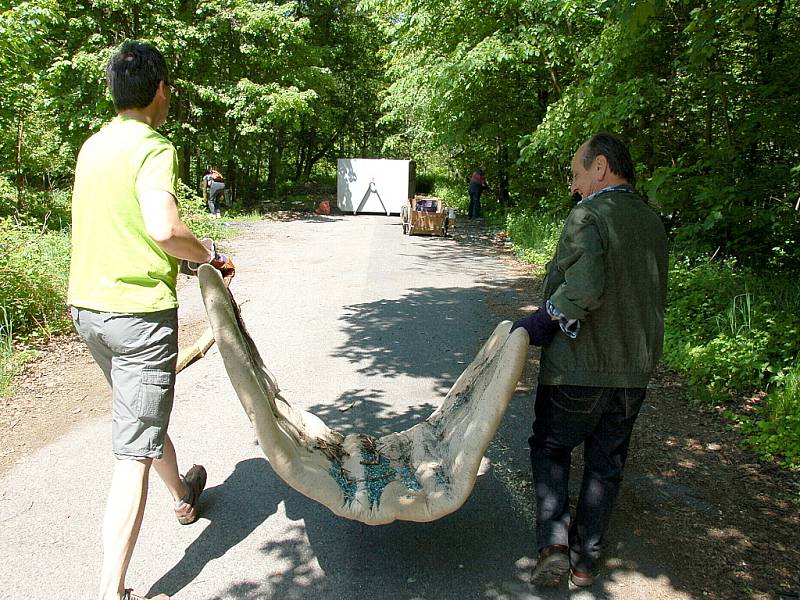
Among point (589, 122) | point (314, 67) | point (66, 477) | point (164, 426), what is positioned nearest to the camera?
point (164, 426)

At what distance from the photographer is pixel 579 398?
2.67m

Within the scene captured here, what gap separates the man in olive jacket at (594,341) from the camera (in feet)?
8.31

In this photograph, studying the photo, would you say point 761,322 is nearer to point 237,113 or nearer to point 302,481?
point 302,481

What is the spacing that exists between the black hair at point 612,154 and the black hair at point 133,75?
185cm

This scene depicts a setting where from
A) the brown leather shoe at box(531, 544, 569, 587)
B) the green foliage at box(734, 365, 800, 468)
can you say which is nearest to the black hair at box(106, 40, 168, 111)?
the brown leather shoe at box(531, 544, 569, 587)

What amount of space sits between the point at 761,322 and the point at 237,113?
53.6ft

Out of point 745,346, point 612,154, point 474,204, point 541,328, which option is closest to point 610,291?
point 541,328

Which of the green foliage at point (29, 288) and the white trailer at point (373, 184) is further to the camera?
the white trailer at point (373, 184)

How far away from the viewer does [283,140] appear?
2759 cm

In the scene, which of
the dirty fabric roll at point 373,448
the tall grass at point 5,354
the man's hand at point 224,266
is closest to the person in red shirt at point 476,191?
the tall grass at point 5,354

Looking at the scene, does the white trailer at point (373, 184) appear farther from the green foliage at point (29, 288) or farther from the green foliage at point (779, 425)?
the green foliage at point (779, 425)

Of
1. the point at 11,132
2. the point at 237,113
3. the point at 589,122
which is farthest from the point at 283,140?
the point at 589,122

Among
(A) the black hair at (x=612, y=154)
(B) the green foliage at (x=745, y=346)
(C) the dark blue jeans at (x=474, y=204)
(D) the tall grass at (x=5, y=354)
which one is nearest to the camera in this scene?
(A) the black hair at (x=612, y=154)

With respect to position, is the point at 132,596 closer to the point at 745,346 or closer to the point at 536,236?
the point at 745,346
